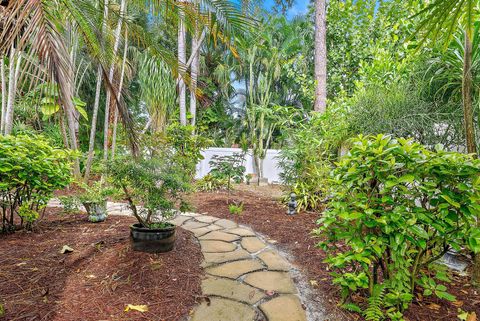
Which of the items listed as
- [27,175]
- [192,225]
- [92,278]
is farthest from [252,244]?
[27,175]

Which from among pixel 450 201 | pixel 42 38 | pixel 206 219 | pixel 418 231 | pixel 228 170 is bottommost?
pixel 206 219

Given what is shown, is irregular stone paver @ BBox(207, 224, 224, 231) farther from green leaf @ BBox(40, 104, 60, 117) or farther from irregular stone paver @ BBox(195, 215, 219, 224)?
green leaf @ BBox(40, 104, 60, 117)

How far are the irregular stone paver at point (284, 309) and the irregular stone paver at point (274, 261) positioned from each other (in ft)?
1.44

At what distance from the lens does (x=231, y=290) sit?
183 cm

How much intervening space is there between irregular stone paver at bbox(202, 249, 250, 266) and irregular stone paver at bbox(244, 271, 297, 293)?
0.32m

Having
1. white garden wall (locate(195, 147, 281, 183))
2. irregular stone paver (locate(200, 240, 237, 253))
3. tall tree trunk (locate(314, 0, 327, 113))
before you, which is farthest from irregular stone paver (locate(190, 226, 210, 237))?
white garden wall (locate(195, 147, 281, 183))

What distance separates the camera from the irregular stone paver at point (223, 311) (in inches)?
60.0

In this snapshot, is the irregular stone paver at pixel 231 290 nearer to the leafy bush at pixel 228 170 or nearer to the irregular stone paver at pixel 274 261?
the irregular stone paver at pixel 274 261

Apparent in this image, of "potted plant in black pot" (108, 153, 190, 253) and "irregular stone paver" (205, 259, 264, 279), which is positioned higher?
"potted plant in black pot" (108, 153, 190, 253)

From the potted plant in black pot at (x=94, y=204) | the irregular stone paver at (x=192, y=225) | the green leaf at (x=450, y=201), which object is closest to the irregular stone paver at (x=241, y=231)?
the irregular stone paver at (x=192, y=225)

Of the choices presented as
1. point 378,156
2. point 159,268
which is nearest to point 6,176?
point 159,268

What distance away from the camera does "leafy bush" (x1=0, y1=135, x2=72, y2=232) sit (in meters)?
2.34

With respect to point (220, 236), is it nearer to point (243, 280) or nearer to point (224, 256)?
point (224, 256)

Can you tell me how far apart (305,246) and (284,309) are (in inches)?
44.0
